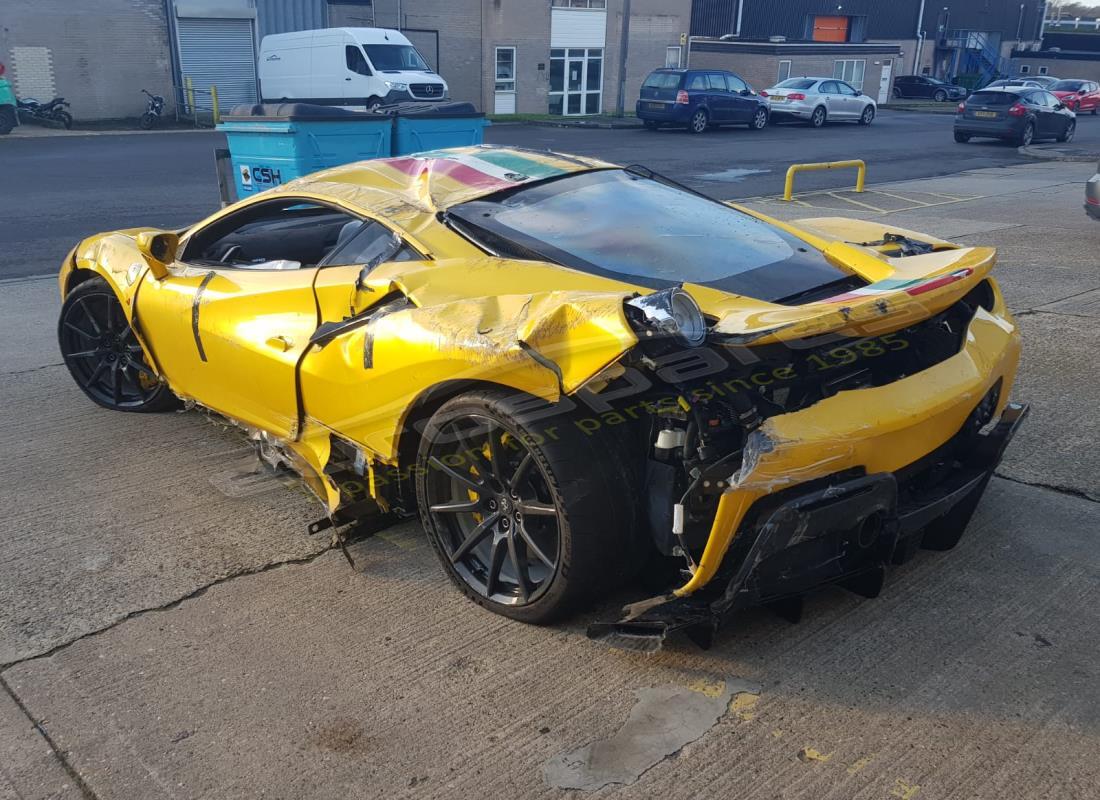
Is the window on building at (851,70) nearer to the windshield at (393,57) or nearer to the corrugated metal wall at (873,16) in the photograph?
the corrugated metal wall at (873,16)

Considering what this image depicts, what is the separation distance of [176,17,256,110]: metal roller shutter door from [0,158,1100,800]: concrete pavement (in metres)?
27.9

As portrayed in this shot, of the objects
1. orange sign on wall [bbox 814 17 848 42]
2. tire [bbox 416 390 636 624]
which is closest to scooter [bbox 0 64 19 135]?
tire [bbox 416 390 636 624]

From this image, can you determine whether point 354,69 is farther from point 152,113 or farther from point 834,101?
point 834,101

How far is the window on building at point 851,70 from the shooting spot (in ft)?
147

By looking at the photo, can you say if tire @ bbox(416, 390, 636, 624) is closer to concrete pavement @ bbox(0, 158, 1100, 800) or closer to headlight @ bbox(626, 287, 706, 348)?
concrete pavement @ bbox(0, 158, 1100, 800)

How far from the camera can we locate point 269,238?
4.96m

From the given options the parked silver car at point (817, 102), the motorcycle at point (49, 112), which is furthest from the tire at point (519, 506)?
the parked silver car at point (817, 102)

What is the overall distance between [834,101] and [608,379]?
31.1 meters

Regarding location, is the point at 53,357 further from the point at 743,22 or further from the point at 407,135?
the point at 743,22

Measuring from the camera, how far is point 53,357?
20.5 ft

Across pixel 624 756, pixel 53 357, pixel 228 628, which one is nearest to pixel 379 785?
pixel 624 756

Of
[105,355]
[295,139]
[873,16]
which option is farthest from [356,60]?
[873,16]

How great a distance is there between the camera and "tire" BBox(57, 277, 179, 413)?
198 inches

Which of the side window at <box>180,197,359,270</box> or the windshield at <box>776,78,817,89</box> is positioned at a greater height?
the side window at <box>180,197,359,270</box>
